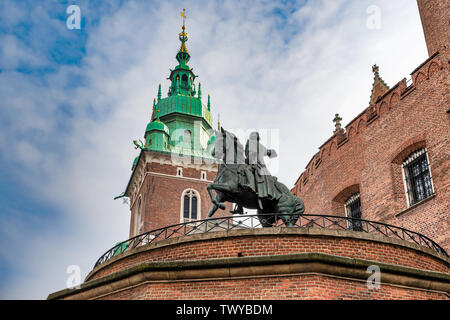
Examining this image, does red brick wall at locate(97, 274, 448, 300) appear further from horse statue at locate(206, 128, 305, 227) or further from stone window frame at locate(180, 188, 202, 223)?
stone window frame at locate(180, 188, 202, 223)

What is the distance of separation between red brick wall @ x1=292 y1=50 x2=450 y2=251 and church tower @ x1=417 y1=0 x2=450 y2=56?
112 cm

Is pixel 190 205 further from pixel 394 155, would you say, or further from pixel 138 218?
pixel 394 155

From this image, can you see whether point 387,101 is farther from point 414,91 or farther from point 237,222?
point 237,222

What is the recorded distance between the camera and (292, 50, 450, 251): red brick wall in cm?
1848

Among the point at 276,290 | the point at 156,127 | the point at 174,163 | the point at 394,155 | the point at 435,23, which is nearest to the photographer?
the point at 276,290

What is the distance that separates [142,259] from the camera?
12398 millimetres

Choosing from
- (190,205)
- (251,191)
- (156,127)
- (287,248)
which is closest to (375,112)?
(251,191)

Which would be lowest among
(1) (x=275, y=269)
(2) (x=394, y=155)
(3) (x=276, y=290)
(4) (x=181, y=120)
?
(3) (x=276, y=290)

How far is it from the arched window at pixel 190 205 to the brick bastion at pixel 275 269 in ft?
117

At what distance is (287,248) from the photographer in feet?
37.7

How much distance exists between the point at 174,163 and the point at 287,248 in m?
38.9

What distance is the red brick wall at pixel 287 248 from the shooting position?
37.8 feet

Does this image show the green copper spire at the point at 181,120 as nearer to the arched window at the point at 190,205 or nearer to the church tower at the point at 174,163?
the church tower at the point at 174,163
